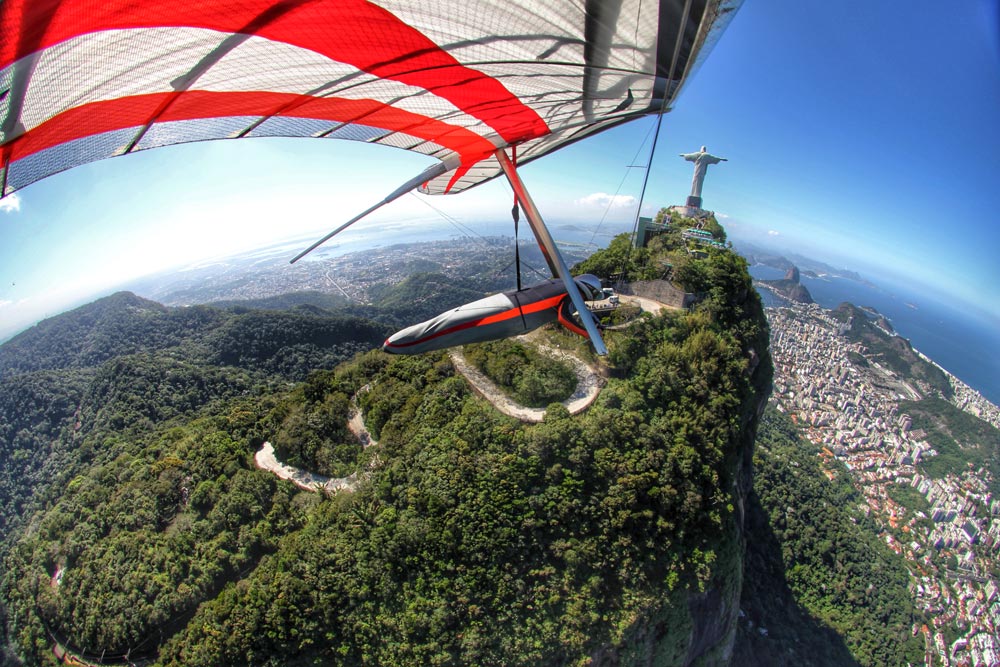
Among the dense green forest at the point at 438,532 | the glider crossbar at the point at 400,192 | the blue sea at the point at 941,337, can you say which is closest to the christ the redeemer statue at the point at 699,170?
the dense green forest at the point at 438,532

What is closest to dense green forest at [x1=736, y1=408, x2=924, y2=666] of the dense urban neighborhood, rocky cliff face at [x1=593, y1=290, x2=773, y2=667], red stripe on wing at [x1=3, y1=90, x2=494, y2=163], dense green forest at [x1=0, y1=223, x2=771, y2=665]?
the dense urban neighborhood

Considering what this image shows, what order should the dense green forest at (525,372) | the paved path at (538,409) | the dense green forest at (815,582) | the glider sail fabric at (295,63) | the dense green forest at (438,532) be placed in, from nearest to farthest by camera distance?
the glider sail fabric at (295,63) → the dense green forest at (438,532) → the paved path at (538,409) → the dense green forest at (525,372) → the dense green forest at (815,582)

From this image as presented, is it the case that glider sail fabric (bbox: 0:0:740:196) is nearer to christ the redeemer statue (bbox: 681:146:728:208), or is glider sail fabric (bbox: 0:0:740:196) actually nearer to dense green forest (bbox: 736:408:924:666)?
dense green forest (bbox: 736:408:924:666)

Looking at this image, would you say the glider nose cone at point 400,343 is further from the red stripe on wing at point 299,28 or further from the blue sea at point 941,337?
the blue sea at point 941,337

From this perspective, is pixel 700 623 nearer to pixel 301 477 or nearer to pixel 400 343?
pixel 400 343

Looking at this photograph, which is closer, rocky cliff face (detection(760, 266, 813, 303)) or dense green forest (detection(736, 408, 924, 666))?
dense green forest (detection(736, 408, 924, 666))

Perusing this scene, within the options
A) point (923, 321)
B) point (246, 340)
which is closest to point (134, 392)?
point (246, 340)
